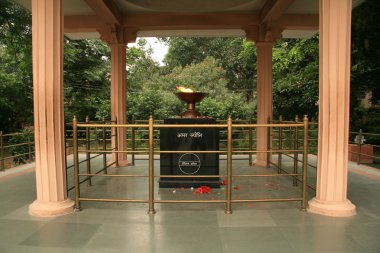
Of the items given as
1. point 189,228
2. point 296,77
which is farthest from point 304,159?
point 296,77

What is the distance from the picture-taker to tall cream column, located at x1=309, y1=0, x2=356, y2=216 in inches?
146

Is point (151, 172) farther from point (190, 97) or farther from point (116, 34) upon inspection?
point (116, 34)

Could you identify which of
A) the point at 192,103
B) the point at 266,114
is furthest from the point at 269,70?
the point at 192,103

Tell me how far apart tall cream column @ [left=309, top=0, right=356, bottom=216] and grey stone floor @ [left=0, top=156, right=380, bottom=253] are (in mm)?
285

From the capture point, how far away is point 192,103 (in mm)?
5746

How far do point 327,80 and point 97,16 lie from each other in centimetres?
532

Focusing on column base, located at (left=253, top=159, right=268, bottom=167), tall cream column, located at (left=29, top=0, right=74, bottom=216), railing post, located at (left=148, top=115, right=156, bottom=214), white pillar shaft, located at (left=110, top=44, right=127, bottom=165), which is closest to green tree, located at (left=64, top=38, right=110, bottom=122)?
white pillar shaft, located at (left=110, top=44, right=127, bottom=165)

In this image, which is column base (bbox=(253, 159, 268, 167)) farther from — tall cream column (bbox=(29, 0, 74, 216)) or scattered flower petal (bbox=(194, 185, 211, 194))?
tall cream column (bbox=(29, 0, 74, 216))

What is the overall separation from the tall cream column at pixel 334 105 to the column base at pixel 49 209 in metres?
3.03

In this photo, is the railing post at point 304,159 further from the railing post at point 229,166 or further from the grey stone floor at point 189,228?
the railing post at point 229,166

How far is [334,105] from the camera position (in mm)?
3789

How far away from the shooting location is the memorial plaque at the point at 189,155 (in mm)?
5176

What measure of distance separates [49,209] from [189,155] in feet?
7.30

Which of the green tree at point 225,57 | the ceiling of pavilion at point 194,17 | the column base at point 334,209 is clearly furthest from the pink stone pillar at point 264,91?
the green tree at point 225,57
